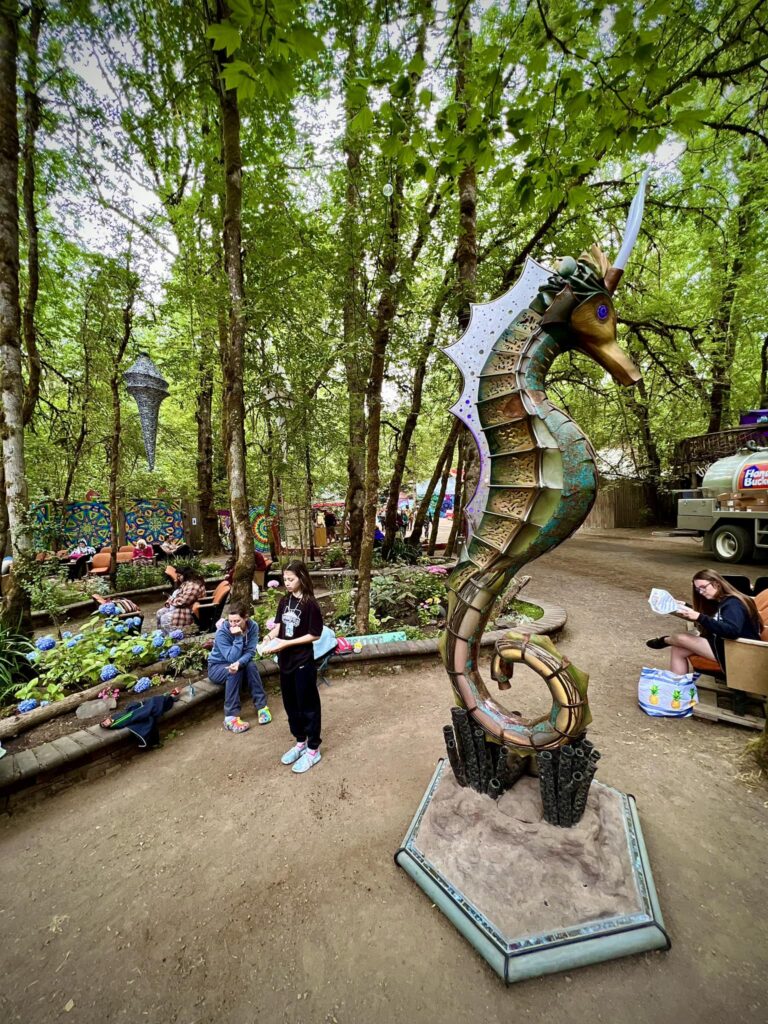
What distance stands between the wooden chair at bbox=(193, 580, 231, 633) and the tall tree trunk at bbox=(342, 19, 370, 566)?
2.42m

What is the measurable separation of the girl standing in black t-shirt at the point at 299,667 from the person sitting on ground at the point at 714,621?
2.86 meters

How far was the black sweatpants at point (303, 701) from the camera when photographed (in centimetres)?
297

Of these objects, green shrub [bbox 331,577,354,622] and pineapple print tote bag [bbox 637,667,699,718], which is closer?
pineapple print tote bag [bbox 637,667,699,718]

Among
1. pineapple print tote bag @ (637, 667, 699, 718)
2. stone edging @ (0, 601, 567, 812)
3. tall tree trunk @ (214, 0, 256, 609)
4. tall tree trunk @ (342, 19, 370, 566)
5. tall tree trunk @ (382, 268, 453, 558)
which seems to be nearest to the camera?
stone edging @ (0, 601, 567, 812)

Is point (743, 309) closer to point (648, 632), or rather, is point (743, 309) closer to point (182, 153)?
point (648, 632)

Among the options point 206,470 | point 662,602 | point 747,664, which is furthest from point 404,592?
point 206,470

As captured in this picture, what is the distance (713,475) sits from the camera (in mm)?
8961

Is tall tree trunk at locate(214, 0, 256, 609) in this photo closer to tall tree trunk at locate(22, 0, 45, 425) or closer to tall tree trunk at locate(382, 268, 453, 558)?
tall tree trunk at locate(22, 0, 45, 425)

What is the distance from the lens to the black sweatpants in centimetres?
297

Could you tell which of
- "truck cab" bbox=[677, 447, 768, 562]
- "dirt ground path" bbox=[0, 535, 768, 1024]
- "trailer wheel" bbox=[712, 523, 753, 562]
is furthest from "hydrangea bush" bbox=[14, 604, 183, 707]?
"trailer wheel" bbox=[712, 523, 753, 562]

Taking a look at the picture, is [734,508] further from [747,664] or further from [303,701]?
[303,701]

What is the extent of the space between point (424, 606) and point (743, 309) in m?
12.3

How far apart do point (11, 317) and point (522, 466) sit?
5.17 m

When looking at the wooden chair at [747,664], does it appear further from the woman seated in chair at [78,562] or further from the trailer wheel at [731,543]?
the woman seated in chair at [78,562]
